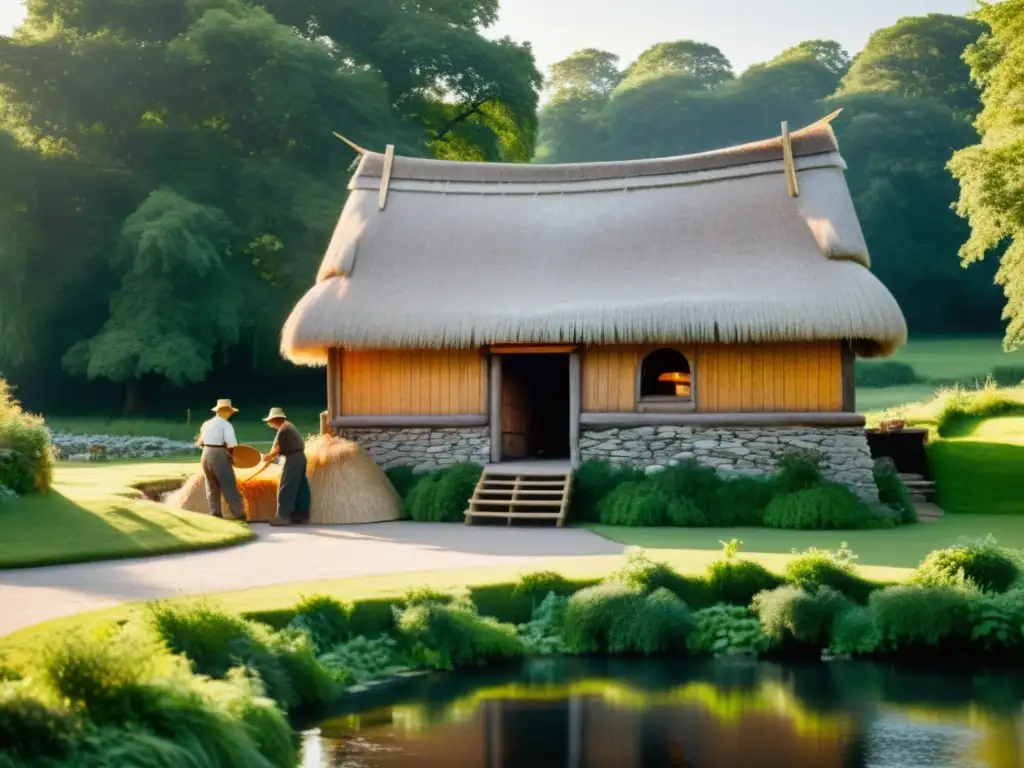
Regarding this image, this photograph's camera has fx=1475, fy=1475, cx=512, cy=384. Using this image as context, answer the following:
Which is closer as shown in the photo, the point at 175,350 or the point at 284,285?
the point at 175,350

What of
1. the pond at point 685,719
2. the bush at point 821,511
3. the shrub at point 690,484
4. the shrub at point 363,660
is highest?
the shrub at point 690,484

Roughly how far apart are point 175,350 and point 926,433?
18690 millimetres

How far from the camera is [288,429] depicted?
749 inches

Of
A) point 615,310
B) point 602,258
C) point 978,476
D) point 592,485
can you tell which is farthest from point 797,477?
point 978,476

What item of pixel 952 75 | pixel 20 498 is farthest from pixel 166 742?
pixel 952 75

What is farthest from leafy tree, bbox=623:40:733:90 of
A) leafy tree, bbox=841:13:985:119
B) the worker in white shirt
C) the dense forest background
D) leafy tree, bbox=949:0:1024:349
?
the worker in white shirt

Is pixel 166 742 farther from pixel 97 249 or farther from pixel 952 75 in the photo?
pixel 952 75

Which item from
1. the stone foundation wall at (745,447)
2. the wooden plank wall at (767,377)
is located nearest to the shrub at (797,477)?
the stone foundation wall at (745,447)

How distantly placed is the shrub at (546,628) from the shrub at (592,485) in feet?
22.3

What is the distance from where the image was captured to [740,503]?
19766 mm

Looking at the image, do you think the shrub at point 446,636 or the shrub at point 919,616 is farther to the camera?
the shrub at point 919,616

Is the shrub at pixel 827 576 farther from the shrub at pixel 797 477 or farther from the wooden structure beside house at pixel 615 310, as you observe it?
the wooden structure beside house at pixel 615 310

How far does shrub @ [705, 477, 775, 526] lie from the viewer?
64.4 feet

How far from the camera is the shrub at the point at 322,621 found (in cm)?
1209
